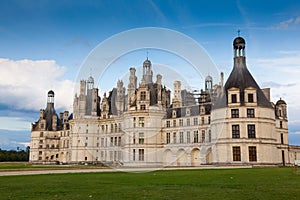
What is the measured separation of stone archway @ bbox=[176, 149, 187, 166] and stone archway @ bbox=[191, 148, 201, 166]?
1.50 metres

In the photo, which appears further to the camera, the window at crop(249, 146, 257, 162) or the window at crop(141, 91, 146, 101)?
the window at crop(141, 91, 146, 101)

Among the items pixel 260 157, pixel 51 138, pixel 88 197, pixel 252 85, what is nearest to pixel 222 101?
pixel 252 85

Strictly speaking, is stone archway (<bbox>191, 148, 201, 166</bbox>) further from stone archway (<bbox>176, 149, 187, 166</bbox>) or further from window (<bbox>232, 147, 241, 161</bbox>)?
window (<bbox>232, 147, 241, 161</bbox>)

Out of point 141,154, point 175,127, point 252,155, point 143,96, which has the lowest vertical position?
point 141,154

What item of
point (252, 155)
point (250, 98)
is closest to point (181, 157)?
point (252, 155)

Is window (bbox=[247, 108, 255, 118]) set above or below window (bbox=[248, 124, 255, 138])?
above

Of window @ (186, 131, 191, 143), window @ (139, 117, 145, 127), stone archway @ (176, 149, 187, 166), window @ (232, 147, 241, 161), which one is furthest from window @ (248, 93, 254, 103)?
window @ (139, 117, 145, 127)

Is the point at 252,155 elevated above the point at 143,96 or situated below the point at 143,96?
below

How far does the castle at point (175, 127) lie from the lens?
49.4m

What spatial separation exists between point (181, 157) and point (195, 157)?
2.65 m

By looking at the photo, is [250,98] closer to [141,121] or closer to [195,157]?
[195,157]

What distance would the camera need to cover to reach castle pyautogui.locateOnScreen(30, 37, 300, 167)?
162 ft

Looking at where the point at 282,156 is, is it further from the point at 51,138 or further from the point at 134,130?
the point at 51,138

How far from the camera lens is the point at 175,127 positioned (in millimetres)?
62719
